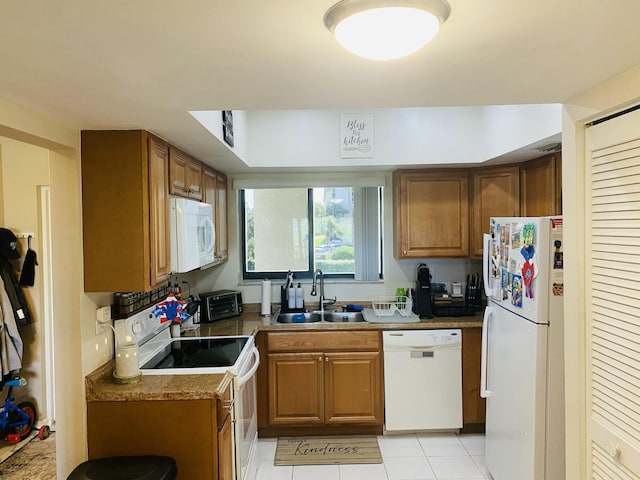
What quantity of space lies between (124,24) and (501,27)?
85 cm

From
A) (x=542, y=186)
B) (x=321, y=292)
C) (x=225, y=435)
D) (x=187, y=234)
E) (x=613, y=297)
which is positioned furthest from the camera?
(x=321, y=292)

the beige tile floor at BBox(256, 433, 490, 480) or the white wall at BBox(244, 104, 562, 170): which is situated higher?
the white wall at BBox(244, 104, 562, 170)

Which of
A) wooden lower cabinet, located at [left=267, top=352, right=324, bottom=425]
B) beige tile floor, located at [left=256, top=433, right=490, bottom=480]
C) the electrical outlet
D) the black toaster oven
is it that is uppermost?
the electrical outlet

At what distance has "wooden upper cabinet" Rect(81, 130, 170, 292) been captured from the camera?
1976mm

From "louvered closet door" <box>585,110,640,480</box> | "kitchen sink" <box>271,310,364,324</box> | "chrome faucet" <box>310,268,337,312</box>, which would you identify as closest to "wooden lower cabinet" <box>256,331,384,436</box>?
"kitchen sink" <box>271,310,364,324</box>

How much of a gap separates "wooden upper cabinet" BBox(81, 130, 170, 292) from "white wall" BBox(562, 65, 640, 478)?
1.82m

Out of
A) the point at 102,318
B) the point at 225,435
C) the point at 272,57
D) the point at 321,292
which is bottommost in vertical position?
the point at 225,435

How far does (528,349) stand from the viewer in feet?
7.23

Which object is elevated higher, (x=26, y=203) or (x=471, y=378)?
(x=26, y=203)

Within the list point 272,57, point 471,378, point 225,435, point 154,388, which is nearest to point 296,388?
point 225,435

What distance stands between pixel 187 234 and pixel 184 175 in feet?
1.29

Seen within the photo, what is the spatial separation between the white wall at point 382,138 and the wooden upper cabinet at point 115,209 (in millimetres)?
1319

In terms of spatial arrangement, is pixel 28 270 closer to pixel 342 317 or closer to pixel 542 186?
pixel 342 317

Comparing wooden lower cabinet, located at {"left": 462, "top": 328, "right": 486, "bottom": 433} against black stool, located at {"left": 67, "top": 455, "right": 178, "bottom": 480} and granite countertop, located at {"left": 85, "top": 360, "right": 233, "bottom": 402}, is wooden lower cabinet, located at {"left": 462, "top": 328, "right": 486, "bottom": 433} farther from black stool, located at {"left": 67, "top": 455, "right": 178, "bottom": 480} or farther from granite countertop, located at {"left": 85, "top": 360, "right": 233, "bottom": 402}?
black stool, located at {"left": 67, "top": 455, "right": 178, "bottom": 480}
